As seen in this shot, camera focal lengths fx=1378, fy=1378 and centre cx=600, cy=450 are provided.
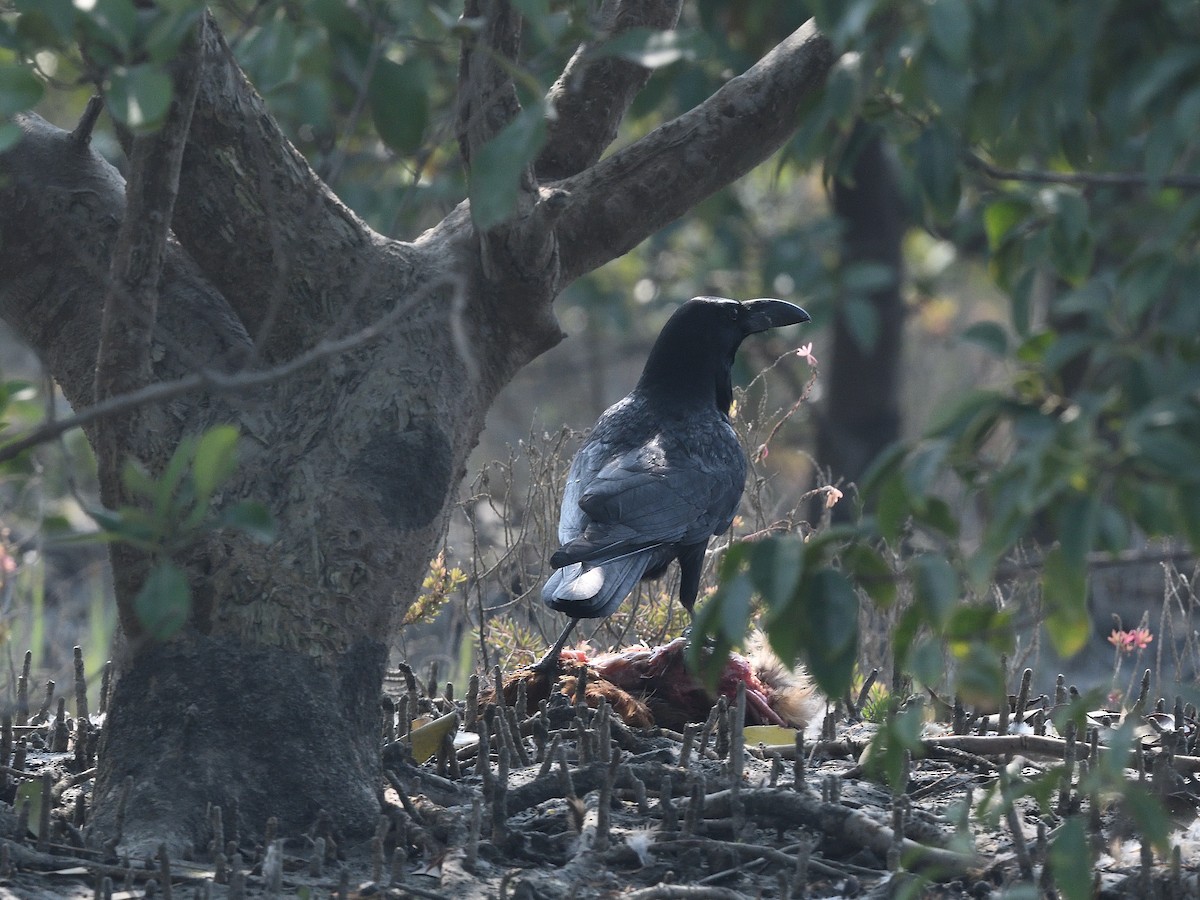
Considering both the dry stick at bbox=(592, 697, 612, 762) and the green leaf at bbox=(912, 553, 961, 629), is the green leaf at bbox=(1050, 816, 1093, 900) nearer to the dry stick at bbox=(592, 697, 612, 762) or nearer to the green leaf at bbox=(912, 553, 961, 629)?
the green leaf at bbox=(912, 553, 961, 629)

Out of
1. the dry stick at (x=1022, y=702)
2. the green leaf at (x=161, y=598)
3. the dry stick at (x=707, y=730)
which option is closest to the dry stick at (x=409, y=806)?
the dry stick at (x=707, y=730)

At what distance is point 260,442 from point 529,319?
30.1 inches

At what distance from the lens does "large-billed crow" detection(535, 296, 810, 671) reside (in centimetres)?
414

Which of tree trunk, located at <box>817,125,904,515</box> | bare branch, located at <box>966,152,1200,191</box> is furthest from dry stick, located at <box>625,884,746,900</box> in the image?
tree trunk, located at <box>817,125,904,515</box>

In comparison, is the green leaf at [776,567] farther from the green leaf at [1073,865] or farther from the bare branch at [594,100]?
the bare branch at [594,100]

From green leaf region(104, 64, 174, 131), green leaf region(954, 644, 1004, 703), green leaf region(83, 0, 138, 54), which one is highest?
green leaf region(83, 0, 138, 54)

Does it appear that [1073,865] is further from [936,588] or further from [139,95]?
[139,95]

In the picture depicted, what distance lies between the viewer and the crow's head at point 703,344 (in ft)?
17.9

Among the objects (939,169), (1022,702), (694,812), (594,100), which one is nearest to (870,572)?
(939,169)

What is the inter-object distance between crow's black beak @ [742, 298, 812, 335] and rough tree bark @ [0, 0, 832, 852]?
1845 millimetres

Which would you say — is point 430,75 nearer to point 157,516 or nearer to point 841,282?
point 157,516

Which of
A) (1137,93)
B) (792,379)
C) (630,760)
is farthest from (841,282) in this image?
(1137,93)

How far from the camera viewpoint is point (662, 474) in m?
4.82

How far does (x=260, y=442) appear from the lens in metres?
3.20
